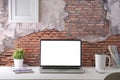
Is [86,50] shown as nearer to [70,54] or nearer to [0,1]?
[70,54]

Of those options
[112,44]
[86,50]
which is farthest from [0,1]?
[112,44]

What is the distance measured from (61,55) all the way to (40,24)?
463 mm

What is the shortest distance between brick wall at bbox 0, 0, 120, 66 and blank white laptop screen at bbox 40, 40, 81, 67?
219 millimetres

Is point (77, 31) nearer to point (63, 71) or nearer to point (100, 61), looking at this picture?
point (100, 61)

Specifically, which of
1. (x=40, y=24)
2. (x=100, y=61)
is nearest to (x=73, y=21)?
(x=40, y=24)

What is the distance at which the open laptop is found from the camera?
298cm

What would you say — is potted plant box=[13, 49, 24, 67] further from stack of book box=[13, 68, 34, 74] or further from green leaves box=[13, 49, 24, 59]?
stack of book box=[13, 68, 34, 74]

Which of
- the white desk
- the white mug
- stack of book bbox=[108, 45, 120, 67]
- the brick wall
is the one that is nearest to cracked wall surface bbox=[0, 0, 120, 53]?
the brick wall

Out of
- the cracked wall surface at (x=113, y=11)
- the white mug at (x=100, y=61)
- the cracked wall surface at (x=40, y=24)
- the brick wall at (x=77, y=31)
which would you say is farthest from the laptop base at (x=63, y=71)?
the cracked wall surface at (x=113, y=11)

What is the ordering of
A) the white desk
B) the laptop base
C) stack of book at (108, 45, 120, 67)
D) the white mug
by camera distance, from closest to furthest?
1. the white desk
2. the laptop base
3. the white mug
4. stack of book at (108, 45, 120, 67)

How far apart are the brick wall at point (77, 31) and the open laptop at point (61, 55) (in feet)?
0.70

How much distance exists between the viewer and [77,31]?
10.5 feet

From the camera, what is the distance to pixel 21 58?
3076mm

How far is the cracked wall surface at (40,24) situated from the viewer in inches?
125
